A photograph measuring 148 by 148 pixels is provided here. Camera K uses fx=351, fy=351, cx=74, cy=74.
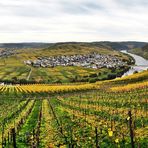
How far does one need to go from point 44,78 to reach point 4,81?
22.8 meters

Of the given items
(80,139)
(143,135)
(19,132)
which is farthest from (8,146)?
(143,135)

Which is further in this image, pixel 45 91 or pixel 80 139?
pixel 45 91

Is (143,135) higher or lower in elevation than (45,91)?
higher

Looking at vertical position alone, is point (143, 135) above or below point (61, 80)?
above

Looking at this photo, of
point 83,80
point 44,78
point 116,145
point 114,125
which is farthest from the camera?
point 44,78

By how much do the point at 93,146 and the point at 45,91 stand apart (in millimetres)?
97635

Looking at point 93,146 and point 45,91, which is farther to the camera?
point 45,91

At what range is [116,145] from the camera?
2372cm

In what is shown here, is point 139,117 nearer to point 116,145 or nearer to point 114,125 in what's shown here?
point 114,125

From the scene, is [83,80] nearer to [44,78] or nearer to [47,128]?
[44,78]

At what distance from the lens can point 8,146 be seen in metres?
26.0

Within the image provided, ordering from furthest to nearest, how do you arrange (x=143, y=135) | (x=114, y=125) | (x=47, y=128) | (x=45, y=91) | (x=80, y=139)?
(x=45, y=91), (x=47, y=128), (x=114, y=125), (x=80, y=139), (x=143, y=135)

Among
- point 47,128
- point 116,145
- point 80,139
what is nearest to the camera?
point 116,145

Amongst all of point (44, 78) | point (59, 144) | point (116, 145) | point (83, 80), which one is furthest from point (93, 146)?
point (44, 78)
